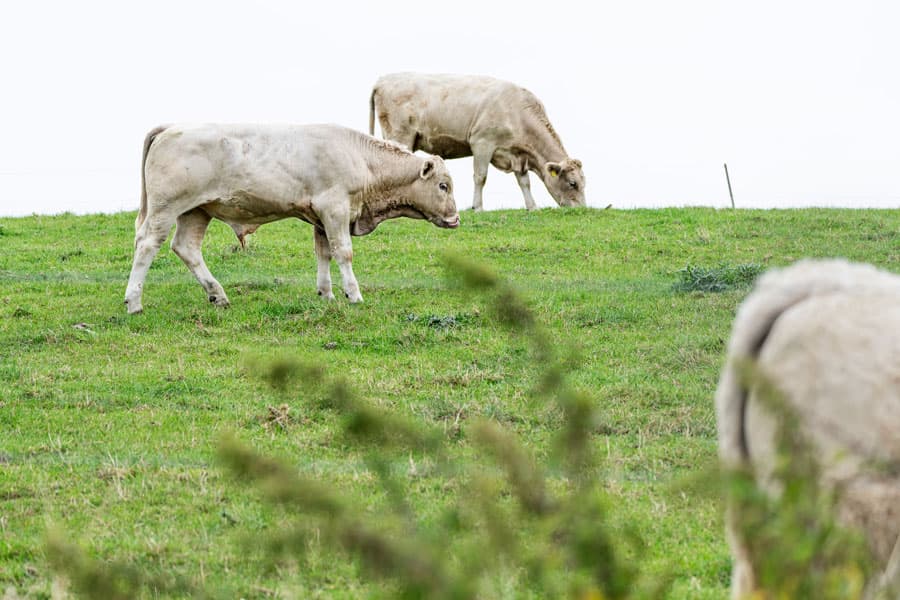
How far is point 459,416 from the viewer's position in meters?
9.05

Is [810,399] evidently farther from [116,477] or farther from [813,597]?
[116,477]

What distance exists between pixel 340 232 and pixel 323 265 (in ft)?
1.78

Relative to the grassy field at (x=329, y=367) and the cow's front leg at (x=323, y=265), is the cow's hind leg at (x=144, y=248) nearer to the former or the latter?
the grassy field at (x=329, y=367)

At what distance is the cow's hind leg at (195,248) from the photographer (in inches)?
559

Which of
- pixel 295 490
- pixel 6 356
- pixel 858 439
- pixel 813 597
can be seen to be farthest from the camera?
pixel 6 356

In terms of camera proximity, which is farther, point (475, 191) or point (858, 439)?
point (475, 191)

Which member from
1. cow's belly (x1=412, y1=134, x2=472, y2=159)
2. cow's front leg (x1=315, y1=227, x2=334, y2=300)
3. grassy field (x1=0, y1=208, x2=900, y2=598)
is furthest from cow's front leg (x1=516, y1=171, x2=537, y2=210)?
cow's front leg (x1=315, y1=227, x2=334, y2=300)

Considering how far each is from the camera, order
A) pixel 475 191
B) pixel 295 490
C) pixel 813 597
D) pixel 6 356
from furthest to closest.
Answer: pixel 475 191, pixel 6 356, pixel 295 490, pixel 813 597

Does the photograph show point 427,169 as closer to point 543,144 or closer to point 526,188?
point 543,144

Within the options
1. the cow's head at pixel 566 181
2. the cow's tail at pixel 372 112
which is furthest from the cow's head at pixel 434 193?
the cow's tail at pixel 372 112

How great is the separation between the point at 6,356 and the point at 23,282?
4606 millimetres

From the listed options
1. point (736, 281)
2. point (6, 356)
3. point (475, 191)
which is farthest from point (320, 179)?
point (475, 191)

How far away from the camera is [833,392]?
3340 mm

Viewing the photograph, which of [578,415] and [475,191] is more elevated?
[578,415]
